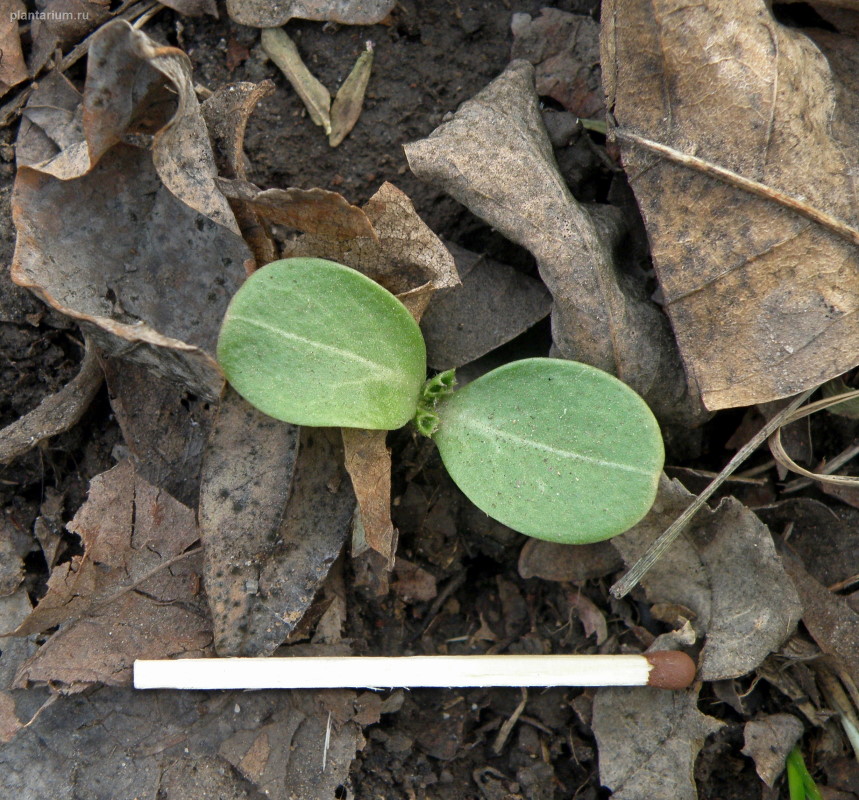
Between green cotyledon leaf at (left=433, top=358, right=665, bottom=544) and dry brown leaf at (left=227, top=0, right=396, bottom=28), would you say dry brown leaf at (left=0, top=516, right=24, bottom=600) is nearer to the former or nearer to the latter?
green cotyledon leaf at (left=433, top=358, right=665, bottom=544)

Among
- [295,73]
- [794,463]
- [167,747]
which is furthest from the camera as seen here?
[295,73]

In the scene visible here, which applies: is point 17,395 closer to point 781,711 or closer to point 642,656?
point 642,656

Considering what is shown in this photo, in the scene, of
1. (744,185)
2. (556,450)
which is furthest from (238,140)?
(744,185)

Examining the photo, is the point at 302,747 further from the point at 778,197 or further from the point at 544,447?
the point at 778,197

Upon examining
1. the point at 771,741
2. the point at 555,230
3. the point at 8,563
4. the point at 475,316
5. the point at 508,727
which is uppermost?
the point at 555,230

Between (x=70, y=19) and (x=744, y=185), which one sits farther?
(x=70, y=19)

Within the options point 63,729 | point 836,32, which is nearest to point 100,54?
point 63,729

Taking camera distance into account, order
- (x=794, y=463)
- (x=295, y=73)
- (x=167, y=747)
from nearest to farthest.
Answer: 1. (x=167, y=747)
2. (x=794, y=463)
3. (x=295, y=73)
